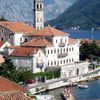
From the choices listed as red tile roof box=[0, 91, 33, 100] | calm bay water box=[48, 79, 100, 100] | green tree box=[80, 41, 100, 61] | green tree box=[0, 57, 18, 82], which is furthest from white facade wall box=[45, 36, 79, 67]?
red tile roof box=[0, 91, 33, 100]

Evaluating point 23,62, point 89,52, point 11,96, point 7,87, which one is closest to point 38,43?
point 23,62

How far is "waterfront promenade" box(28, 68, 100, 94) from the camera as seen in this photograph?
180 ft

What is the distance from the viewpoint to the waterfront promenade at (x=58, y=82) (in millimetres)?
54906

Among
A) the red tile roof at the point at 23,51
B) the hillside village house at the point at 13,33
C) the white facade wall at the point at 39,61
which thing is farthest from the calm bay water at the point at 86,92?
the hillside village house at the point at 13,33

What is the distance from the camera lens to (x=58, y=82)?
59.6 metres

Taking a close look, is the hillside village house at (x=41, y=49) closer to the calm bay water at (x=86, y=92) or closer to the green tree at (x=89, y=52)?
the calm bay water at (x=86, y=92)

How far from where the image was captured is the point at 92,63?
7681cm

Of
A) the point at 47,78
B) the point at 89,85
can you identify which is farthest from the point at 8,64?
the point at 89,85

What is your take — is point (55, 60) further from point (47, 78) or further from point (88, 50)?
→ point (88, 50)

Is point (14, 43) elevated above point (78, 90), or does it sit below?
above

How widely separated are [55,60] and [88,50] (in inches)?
587

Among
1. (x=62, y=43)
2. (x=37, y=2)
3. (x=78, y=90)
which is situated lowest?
(x=78, y=90)

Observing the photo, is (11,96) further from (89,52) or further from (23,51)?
(89,52)

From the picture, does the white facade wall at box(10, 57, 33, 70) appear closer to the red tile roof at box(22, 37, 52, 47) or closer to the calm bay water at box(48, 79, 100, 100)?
the red tile roof at box(22, 37, 52, 47)
